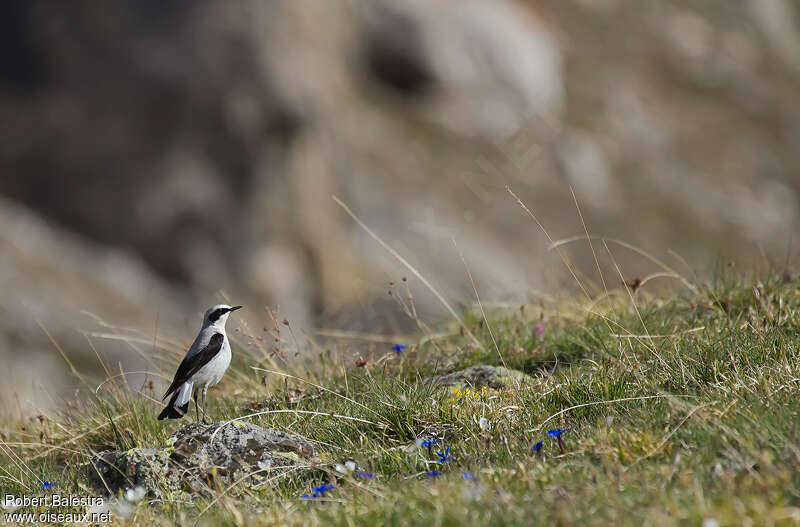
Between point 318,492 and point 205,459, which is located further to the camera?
point 205,459

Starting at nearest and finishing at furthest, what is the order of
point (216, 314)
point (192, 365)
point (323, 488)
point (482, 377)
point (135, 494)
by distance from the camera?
point (323, 488) < point (135, 494) < point (192, 365) < point (216, 314) < point (482, 377)

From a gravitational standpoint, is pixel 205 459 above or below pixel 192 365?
below

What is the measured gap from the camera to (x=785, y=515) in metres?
2.74

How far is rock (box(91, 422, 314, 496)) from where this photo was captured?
13.7ft

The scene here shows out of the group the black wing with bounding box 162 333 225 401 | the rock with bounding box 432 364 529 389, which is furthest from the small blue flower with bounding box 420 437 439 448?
the black wing with bounding box 162 333 225 401

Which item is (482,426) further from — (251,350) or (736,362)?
(251,350)

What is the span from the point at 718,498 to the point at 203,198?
18.6m

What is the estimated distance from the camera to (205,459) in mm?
4234

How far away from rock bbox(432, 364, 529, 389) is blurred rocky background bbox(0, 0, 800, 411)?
1872 millimetres

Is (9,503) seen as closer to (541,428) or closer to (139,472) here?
(139,472)

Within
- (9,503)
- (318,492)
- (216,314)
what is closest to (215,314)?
(216,314)

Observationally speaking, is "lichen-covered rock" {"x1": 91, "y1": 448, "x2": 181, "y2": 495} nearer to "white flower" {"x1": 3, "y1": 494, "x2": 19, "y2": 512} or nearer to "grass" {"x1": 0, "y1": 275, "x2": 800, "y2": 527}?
"grass" {"x1": 0, "y1": 275, "x2": 800, "y2": 527}

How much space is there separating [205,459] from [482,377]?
1870 mm

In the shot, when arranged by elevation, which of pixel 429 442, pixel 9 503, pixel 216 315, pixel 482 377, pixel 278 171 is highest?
pixel 216 315
